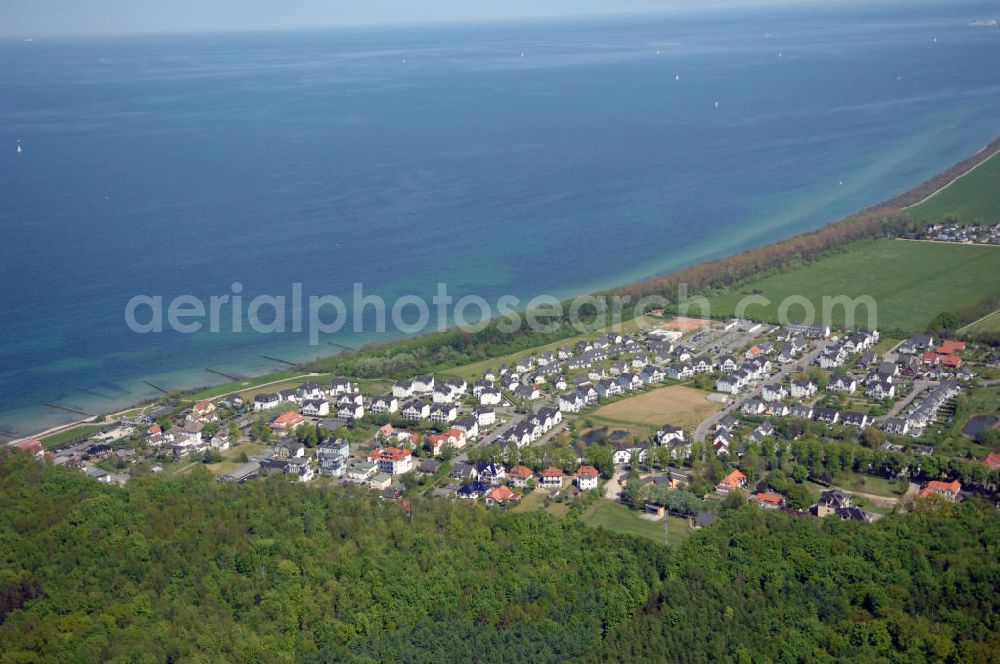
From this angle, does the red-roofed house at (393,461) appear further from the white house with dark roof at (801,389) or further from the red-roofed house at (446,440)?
the white house with dark roof at (801,389)

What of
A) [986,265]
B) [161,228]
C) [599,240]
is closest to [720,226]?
[599,240]

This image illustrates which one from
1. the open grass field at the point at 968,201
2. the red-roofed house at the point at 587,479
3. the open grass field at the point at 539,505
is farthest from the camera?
the open grass field at the point at 968,201

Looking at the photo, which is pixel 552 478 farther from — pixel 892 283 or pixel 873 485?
pixel 892 283

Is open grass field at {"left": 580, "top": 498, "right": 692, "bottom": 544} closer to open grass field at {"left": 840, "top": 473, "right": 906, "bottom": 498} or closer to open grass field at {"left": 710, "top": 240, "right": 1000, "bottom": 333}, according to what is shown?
open grass field at {"left": 840, "top": 473, "right": 906, "bottom": 498}

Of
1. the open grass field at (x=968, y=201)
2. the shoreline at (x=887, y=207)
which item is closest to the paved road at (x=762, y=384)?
the shoreline at (x=887, y=207)

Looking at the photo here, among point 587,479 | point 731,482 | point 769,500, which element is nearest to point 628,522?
point 587,479

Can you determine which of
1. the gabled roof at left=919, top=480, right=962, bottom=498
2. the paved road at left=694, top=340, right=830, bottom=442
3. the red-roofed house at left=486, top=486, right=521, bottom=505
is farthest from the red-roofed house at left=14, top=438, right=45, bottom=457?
the gabled roof at left=919, top=480, right=962, bottom=498

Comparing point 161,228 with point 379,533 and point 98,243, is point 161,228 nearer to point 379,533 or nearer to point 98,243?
point 98,243
